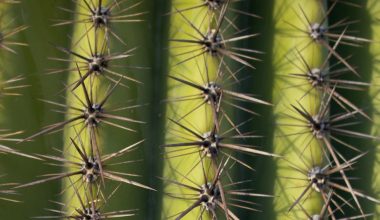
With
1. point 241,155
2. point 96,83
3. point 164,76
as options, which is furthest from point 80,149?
point 241,155

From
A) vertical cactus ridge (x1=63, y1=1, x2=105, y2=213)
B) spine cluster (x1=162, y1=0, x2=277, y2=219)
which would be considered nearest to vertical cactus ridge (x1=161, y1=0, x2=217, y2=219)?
spine cluster (x1=162, y1=0, x2=277, y2=219)

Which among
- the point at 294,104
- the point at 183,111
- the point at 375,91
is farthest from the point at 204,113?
the point at 375,91

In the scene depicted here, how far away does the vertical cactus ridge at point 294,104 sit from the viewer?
2.26m

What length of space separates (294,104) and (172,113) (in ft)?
1.50

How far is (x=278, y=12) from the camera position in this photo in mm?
2379

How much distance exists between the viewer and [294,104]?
7.57 feet

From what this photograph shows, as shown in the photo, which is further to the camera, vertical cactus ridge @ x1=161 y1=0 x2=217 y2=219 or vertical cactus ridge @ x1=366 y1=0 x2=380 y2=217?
vertical cactus ridge @ x1=366 y1=0 x2=380 y2=217

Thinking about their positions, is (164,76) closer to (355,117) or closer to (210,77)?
(210,77)

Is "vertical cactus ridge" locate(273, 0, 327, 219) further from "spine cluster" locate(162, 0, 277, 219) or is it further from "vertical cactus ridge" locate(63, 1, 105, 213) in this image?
"vertical cactus ridge" locate(63, 1, 105, 213)

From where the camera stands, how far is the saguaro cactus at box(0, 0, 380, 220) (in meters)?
2.18

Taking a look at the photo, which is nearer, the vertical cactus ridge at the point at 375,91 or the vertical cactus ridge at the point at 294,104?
the vertical cactus ridge at the point at 294,104

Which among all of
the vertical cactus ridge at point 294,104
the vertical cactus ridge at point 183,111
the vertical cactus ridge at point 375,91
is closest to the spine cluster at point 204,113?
the vertical cactus ridge at point 183,111

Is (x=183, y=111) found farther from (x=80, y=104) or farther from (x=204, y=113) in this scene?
(x=80, y=104)

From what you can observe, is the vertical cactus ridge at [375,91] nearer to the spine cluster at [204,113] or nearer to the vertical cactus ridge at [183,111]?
the spine cluster at [204,113]
